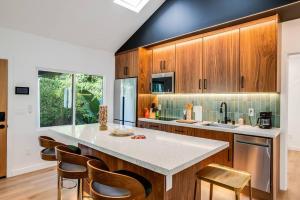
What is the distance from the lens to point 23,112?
3.49 m

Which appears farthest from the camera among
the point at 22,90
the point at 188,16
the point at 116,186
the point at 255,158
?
the point at 188,16

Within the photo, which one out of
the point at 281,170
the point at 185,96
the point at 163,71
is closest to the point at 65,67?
the point at 163,71

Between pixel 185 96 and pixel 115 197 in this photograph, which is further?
pixel 185 96

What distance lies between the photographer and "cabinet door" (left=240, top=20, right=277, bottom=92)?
2.74 m

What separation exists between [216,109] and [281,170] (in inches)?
53.5

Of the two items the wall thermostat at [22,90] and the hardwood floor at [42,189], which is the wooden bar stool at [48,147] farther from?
the wall thermostat at [22,90]

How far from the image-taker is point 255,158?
2615 mm

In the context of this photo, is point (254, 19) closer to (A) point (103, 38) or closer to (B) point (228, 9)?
(B) point (228, 9)

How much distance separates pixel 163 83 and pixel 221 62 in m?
1.29

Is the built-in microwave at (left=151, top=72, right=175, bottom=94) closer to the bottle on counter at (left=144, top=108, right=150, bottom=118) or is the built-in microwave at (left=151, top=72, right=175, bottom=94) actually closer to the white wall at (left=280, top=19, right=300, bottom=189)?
the bottle on counter at (left=144, top=108, right=150, bottom=118)

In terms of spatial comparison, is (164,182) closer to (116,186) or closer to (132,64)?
(116,186)

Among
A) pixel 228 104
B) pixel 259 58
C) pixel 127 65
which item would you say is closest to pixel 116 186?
pixel 259 58

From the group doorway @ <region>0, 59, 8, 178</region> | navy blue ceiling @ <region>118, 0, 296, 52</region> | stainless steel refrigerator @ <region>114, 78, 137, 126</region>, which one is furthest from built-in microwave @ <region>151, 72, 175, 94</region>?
doorway @ <region>0, 59, 8, 178</region>

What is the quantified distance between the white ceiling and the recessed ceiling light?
0.08m
